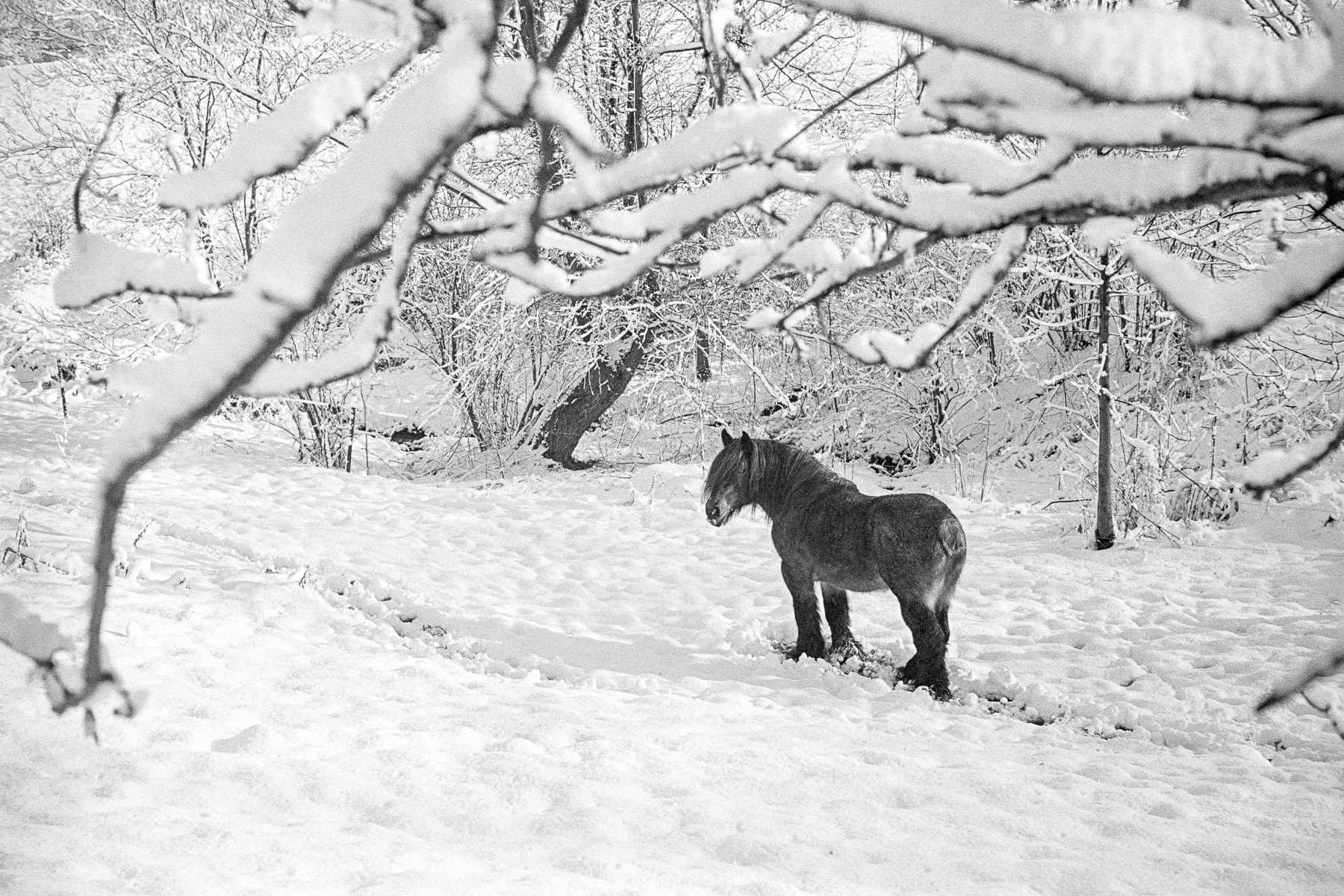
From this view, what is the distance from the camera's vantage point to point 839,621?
5.14 meters

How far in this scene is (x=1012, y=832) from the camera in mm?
2762

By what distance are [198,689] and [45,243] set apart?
47.1 ft

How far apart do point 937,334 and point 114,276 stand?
1.10m

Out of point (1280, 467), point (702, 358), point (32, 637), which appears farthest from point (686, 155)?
point (702, 358)

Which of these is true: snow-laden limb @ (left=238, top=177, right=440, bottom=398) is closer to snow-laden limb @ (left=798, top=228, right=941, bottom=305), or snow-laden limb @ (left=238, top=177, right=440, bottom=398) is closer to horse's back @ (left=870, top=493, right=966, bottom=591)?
snow-laden limb @ (left=798, top=228, right=941, bottom=305)

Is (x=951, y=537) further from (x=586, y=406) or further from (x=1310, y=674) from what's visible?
(x=586, y=406)

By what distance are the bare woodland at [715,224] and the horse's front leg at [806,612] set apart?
1.85 m

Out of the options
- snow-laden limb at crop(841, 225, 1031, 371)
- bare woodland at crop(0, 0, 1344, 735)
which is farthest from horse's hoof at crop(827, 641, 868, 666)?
snow-laden limb at crop(841, 225, 1031, 371)

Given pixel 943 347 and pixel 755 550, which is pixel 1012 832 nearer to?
pixel 755 550

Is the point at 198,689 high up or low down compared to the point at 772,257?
down

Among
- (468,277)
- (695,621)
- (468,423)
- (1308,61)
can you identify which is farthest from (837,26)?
(1308,61)

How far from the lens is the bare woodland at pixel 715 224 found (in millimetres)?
829

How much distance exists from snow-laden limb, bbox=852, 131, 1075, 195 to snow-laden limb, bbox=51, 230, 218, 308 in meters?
0.85

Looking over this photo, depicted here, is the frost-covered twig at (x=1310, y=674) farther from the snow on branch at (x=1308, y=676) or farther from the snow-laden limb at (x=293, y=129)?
the snow-laden limb at (x=293, y=129)
